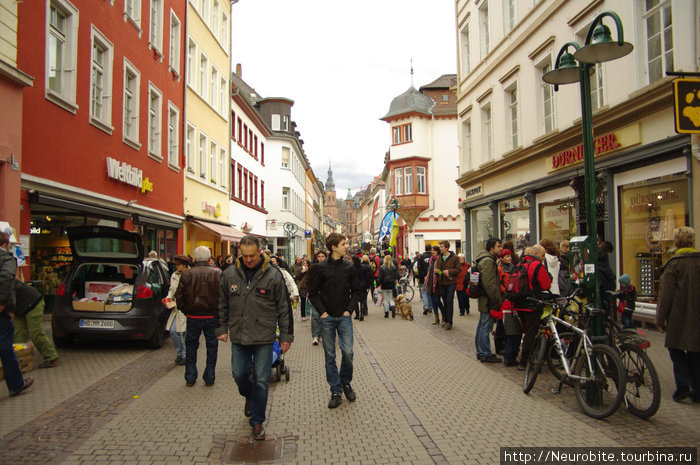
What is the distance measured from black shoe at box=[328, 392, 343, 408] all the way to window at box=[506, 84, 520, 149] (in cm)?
1347

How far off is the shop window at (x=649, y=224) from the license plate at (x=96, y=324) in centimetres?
1027

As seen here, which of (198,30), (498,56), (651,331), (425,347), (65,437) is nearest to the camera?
(65,437)

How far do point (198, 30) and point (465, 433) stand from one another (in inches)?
877

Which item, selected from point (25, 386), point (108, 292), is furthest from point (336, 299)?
point (108, 292)

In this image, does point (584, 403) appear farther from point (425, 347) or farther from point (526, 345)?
point (425, 347)

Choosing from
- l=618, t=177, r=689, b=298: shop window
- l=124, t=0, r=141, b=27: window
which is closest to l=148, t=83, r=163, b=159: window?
l=124, t=0, r=141, b=27: window

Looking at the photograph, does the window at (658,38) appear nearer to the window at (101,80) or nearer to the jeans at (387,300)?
A: the jeans at (387,300)

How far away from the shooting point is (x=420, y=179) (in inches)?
1603

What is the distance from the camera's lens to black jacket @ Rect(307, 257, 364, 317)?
231 inches

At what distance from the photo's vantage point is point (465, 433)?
478 centimetres

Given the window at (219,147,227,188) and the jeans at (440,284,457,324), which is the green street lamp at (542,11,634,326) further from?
the window at (219,147,227,188)

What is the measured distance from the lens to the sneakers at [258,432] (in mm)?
4609

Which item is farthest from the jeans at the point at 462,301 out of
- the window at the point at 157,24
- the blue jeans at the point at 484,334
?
the window at the point at 157,24

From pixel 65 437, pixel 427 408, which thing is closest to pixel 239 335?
pixel 65 437
